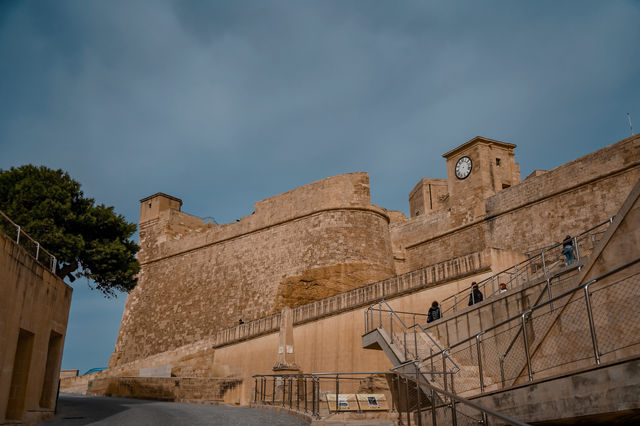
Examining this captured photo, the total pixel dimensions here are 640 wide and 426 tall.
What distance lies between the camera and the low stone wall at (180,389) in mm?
21266

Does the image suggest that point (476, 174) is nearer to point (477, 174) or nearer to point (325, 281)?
point (477, 174)

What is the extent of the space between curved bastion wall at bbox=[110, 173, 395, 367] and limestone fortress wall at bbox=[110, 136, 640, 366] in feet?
0.21

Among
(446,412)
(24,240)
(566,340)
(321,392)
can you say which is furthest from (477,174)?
(24,240)

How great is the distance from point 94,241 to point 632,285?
17484 millimetres

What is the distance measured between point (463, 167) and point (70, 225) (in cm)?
1835

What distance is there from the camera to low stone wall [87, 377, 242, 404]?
69.8 feet

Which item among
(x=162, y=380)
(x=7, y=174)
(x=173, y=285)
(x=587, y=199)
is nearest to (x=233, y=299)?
(x=173, y=285)

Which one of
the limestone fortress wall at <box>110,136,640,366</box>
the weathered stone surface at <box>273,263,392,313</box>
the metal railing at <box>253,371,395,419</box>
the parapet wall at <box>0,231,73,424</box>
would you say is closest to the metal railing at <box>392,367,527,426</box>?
the metal railing at <box>253,371,395,419</box>

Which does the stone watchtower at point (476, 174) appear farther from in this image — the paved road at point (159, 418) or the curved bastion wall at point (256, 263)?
the paved road at point (159, 418)

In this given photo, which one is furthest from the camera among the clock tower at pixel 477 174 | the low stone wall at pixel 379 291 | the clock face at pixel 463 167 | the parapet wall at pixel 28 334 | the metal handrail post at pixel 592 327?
the clock face at pixel 463 167

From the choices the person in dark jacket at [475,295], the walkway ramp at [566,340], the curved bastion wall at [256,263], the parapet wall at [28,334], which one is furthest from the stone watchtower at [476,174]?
the parapet wall at [28,334]

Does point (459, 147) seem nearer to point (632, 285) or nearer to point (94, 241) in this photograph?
point (94, 241)

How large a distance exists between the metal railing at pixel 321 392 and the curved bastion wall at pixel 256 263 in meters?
11.9

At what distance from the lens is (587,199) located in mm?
23359
